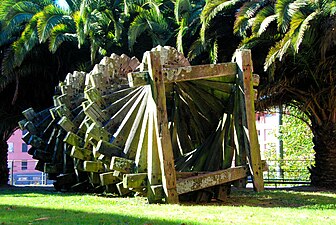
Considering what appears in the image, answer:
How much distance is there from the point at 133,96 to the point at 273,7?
17.4 ft

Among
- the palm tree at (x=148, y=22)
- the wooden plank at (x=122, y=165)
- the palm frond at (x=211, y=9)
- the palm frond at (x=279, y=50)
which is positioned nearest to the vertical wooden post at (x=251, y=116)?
the wooden plank at (x=122, y=165)

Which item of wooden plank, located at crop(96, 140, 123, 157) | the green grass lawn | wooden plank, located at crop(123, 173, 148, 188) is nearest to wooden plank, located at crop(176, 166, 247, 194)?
the green grass lawn

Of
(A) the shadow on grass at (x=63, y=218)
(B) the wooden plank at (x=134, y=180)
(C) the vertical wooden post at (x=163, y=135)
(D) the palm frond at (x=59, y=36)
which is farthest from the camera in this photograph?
(D) the palm frond at (x=59, y=36)

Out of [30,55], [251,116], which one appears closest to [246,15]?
[251,116]

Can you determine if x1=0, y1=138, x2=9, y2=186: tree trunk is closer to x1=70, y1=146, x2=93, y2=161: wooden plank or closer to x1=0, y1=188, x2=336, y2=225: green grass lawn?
x1=70, y1=146, x2=93, y2=161: wooden plank

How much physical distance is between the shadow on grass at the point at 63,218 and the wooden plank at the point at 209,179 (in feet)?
6.54

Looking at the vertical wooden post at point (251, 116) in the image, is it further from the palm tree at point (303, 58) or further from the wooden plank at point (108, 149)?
the wooden plank at point (108, 149)

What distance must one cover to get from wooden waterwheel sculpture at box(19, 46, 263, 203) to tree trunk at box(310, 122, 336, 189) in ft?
18.3

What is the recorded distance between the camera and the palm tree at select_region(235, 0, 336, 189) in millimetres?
13172

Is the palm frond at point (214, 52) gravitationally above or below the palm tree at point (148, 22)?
below

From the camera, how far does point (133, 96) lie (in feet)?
39.3

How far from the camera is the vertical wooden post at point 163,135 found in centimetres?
911

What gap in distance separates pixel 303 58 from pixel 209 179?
643 centimetres

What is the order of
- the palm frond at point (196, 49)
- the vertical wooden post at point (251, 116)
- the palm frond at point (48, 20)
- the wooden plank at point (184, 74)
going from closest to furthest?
the wooden plank at point (184, 74)
the vertical wooden post at point (251, 116)
the palm frond at point (48, 20)
the palm frond at point (196, 49)
